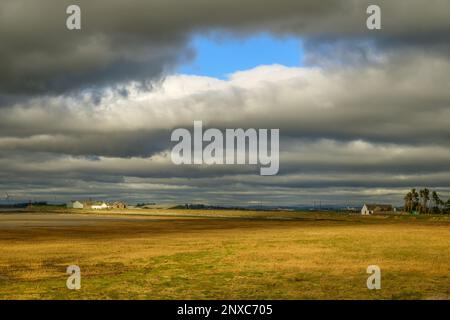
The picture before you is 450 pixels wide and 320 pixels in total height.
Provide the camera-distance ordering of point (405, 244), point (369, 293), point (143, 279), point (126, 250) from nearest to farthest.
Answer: point (369, 293) → point (143, 279) → point (126, 250) → point (405, 244)

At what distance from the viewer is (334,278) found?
24953 mm

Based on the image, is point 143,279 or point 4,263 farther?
point 4,263

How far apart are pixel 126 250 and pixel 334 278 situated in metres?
20.1

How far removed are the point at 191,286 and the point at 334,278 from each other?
7.47 meters

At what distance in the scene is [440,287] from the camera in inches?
864

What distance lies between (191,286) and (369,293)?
7.94 m
